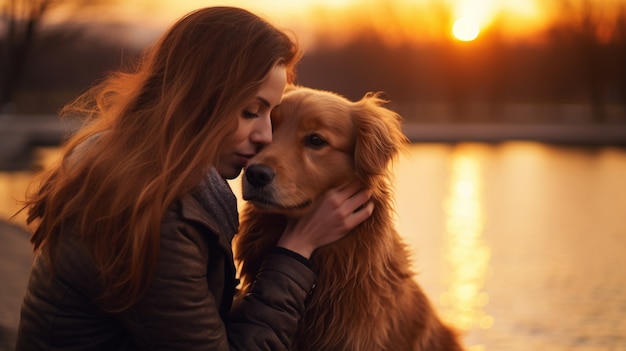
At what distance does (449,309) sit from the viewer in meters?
6.61

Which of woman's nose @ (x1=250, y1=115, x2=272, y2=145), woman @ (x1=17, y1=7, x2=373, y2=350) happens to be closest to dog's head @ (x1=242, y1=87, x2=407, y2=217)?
woman's nose @ (x1=250, y1=115, x2=272, y2=145)

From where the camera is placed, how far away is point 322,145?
339 centimetres

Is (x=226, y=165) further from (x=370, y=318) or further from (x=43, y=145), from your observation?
(x=43, y=145)

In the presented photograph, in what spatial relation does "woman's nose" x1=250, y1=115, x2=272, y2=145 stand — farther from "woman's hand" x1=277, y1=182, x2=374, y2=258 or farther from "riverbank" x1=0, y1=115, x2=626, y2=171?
"riverbank" x1=0, y1=115, x2=626, y2=171

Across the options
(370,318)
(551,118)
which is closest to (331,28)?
(551,118)

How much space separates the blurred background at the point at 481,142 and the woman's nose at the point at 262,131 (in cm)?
71

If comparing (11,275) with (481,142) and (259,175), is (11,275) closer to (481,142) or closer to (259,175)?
(259,175)

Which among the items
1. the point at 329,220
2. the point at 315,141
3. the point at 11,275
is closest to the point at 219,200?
the point at 329,220

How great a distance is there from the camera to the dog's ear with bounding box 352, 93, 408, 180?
3.29 metres

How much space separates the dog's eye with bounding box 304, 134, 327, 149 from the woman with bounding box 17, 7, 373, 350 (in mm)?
529

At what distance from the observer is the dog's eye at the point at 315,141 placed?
337 cm

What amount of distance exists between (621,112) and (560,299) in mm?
40200

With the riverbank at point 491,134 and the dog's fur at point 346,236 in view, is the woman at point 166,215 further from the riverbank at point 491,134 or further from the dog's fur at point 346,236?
the riverbank at point 491,134

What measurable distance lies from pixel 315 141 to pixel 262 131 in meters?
0.46
